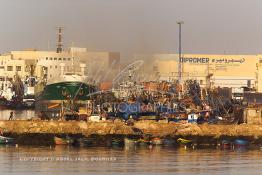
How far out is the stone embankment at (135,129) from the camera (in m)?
66.0

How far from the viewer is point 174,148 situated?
62.0m

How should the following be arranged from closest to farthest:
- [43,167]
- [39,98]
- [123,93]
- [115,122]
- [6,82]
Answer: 1. [43,167]
2. [115,122]
3. [123,93]
4. [39,98]
5. [6,82]

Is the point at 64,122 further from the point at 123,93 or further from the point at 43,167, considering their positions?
the point at 123,93

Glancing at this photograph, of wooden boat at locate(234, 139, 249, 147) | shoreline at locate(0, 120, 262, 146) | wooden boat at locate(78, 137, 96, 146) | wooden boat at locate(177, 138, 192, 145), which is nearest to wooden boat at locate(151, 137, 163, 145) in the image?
shoreline at locate(0, 120, 262, 146)

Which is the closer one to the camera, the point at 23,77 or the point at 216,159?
the point at 216,159

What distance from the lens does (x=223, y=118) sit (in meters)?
77.5

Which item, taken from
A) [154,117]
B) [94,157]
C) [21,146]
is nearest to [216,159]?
[94,157]

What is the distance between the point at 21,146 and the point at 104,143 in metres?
5.92

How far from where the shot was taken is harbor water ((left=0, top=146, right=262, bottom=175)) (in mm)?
46094

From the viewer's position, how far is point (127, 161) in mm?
51094

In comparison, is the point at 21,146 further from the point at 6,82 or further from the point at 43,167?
the point at 6,82

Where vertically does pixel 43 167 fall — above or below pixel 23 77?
below

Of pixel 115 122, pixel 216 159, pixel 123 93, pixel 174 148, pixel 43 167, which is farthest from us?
pixel 123 93

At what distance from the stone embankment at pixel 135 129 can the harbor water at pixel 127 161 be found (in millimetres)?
3945
